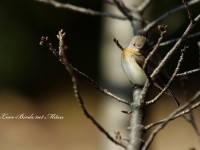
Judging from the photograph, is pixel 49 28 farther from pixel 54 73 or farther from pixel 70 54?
pixel 54 73

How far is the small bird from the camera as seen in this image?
5.02 meters

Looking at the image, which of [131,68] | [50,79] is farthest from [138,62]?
[50,79]

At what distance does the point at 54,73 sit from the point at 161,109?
10.8ft

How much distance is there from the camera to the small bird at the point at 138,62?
502 centimetres

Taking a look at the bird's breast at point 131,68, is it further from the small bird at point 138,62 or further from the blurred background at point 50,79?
the blurred background at point 50,79

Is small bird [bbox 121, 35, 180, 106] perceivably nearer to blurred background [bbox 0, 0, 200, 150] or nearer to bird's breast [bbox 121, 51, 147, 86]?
bird's breast [bbox 121, 51, 147, 86]

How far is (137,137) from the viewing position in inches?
118

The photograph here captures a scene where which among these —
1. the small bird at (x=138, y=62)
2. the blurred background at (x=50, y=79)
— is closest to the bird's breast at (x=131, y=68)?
the small bird at (x=138, y=62)

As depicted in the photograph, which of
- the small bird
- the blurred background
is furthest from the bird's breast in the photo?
the blurred background

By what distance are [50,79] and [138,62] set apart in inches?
535

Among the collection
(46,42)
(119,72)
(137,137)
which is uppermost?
(119,72)

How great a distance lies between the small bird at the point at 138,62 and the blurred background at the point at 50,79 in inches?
338

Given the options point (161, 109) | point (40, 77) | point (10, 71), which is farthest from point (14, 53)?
point (161, 109)

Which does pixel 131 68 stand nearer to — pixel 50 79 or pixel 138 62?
pixel 138 62
